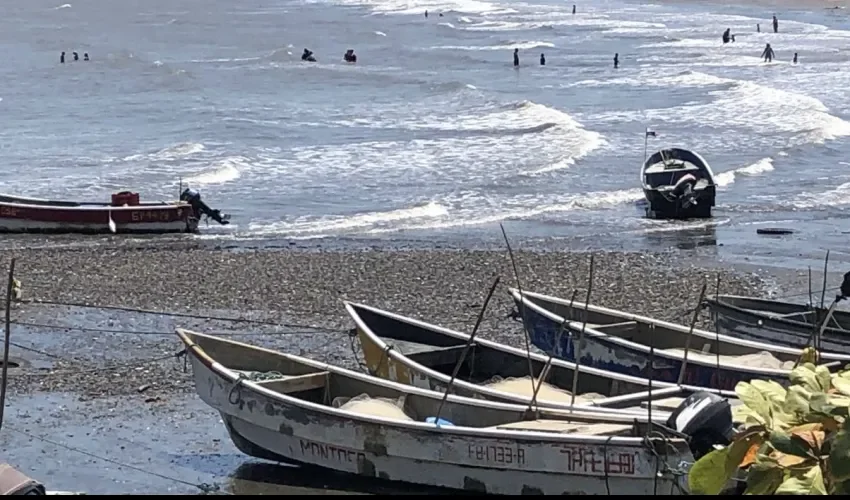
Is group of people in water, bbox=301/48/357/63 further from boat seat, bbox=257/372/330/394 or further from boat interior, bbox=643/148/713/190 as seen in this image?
boat seat, bbox=257/372/330/394

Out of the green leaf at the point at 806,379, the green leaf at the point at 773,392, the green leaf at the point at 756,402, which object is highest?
the green leaf at the point at 806,379

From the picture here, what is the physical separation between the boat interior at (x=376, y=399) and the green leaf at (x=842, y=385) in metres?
6.00

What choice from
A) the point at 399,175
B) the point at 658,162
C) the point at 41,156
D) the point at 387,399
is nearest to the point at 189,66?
the point at 41,156

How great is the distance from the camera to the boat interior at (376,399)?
11383 mm

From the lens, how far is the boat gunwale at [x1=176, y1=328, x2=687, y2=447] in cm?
Result: 1076

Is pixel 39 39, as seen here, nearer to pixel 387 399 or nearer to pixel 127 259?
pixel 127 259

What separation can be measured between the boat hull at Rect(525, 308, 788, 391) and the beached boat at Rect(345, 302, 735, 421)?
0.48 m

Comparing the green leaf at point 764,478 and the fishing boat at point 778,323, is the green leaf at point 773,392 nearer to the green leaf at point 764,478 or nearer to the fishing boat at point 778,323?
the green leaf at point 764,478

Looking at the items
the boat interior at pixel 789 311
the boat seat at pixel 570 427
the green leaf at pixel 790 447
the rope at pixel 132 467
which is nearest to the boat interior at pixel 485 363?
the boat seat at pixel 570 427

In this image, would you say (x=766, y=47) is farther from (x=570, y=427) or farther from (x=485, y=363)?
(x=570, y=427)

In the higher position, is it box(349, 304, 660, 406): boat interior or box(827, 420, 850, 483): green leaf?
box(827, 420, 850, 483): green leaf

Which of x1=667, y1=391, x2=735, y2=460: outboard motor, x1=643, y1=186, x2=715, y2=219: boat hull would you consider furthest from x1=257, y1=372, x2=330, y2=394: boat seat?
x1=643, y1=186, x2=715, y2=219: boat hull

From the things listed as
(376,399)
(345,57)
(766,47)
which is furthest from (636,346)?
(345,57)

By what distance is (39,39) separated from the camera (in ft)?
303
